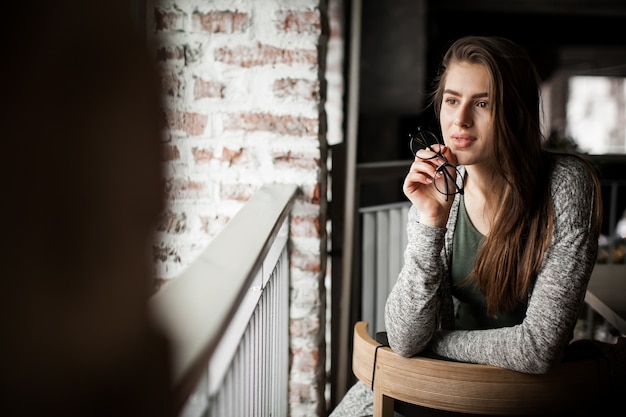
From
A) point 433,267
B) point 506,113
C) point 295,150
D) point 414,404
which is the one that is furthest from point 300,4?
point 414,404

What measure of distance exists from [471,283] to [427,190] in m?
0.24

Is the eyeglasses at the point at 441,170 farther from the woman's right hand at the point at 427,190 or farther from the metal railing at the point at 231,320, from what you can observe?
Answer: the metal railing at the point at 231,320

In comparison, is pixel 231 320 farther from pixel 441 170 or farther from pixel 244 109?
pixel 244 109

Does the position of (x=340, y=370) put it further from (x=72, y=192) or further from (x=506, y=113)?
(x=72, y=192)

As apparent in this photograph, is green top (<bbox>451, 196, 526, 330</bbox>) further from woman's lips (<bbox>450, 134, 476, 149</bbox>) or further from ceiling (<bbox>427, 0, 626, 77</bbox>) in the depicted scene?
ceiling (<bbox>427, 0, 626, 77</bbox>)

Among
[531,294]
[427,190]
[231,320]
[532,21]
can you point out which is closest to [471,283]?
[531,294]

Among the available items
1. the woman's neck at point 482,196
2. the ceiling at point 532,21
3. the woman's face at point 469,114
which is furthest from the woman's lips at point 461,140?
the ceiling at point 532,21

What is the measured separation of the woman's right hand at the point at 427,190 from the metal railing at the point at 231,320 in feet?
0.93

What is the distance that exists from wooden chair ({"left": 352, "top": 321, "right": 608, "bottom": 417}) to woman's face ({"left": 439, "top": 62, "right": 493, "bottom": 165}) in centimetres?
44

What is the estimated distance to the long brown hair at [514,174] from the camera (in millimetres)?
1208

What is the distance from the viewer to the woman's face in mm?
1218

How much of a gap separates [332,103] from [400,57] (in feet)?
2.02

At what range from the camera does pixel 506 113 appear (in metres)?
1.21

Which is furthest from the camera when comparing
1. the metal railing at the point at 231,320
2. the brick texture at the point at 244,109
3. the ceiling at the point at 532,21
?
the ceiling at the point at 532,21
